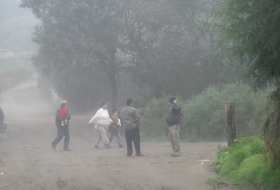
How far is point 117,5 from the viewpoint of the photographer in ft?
98.2

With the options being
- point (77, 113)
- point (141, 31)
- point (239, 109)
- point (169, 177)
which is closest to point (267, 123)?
point (169, 177)

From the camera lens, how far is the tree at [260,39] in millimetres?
8359

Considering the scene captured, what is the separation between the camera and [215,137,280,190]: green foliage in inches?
369

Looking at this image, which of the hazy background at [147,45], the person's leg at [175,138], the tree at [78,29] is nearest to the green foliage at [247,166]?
the person's leg at [175,138]

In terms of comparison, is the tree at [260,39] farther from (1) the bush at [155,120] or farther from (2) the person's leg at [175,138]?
(1) the bush at [155,120]

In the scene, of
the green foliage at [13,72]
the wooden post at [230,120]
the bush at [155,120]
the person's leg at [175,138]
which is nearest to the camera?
the wooden post at [230,120]

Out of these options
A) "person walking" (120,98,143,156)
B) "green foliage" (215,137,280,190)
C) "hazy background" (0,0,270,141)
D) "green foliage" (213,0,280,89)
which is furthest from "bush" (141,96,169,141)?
"green foliage" (213,0,280,89)

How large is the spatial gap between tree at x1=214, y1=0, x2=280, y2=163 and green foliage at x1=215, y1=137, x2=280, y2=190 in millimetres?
384

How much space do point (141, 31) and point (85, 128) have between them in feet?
23.7

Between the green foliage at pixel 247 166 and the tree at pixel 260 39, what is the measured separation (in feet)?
1.26

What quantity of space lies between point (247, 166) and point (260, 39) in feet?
10.3

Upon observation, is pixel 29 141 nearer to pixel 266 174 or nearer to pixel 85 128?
pixel 85 128

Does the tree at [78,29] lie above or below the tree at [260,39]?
above

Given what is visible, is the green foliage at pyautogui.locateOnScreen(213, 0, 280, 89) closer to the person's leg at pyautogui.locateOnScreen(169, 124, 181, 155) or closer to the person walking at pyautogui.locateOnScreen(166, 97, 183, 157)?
the person walking at pyautogui.locateOnScreen(166, 97, 183, 157)
